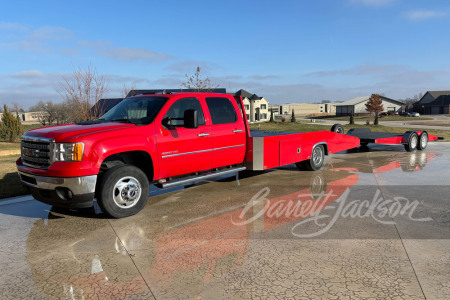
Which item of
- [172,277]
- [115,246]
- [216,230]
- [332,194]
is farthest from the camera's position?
[332,194]

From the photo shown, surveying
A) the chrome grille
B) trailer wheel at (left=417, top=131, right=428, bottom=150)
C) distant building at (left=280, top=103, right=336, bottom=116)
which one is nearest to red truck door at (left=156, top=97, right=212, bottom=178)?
the chrome grille

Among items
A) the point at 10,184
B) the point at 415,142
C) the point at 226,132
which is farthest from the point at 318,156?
the point at 10,184

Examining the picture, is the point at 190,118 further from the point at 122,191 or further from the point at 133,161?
the point at 122,191

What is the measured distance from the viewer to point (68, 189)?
4844 mm

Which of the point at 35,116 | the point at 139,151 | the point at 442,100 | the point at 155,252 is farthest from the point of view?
the point at 442,100

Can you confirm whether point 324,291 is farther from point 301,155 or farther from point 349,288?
point 301,155

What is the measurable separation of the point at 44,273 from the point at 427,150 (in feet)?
46.7

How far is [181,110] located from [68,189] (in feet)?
7.92

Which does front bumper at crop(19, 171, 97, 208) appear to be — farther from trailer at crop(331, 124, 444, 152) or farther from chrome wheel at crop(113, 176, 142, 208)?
trailer at crop(331, 124, 444, 152)

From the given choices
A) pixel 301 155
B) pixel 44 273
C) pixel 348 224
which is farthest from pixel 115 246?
pixel 301 155

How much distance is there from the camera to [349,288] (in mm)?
3156

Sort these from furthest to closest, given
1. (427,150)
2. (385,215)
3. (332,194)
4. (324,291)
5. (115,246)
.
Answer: (427,150), (332,194), (385,215), (115,246), (324,291)

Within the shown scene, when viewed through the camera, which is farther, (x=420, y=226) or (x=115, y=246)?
(x=420, y=226)

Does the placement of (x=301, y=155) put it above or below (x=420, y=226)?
above
